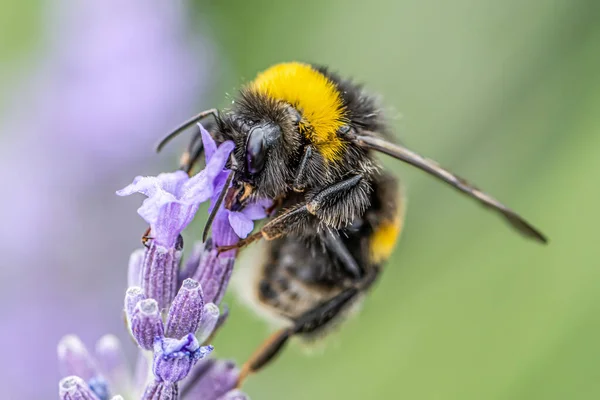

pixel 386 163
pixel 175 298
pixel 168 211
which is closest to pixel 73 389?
pixel 175 298

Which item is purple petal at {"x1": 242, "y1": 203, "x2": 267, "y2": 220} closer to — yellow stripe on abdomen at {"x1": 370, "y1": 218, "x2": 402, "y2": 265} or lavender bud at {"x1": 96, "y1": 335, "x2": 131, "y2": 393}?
yellow stripe on abdomen at {"x1": 370, "y1": 218, "x2": 402, "y2": 265}

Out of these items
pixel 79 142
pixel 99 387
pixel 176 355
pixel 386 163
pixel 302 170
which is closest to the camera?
pixel 176 355

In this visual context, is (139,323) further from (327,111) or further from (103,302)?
(103,302)

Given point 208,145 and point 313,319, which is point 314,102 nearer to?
point 208,145

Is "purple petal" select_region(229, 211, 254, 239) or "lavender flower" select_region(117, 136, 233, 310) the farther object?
"purple petal" select_region(229, 211, 254, 239)

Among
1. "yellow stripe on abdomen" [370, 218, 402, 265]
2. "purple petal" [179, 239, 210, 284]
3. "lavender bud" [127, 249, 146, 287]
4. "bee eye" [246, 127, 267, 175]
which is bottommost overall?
"lavender bud" [127, 249, 146, 287]

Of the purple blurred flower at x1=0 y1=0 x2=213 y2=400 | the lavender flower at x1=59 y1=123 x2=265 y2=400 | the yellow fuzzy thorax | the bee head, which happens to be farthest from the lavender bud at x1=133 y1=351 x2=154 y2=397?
the purple blurred flower at x1=0 y1=0 x2=213 y2=400
